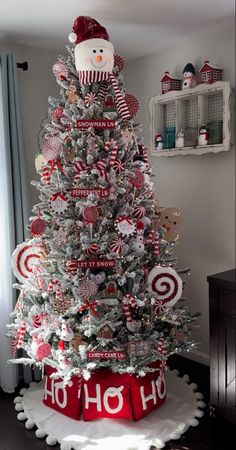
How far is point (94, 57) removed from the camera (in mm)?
2084

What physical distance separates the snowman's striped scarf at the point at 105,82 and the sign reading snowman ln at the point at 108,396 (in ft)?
4.60

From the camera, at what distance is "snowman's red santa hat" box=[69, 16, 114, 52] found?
210 centimetres

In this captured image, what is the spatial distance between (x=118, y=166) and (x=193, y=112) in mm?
920

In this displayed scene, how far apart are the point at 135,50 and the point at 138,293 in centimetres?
178

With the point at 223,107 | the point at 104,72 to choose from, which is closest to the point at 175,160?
the point at 223,107

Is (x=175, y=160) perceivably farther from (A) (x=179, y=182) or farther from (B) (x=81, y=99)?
(B) (x=81, y=99)

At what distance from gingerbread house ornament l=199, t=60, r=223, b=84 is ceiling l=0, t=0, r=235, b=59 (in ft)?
0.77

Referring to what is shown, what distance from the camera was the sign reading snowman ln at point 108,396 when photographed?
7.20ft

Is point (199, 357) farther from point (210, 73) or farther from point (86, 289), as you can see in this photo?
point (210, 73)

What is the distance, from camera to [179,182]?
2951mm

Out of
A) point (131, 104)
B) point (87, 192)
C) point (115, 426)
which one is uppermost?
point (131, 104)

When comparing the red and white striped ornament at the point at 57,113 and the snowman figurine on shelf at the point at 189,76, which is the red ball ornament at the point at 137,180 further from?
the snowman figurine on shelf at the point at 189,76

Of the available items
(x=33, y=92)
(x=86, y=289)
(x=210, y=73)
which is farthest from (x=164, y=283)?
(x=33, y=92)

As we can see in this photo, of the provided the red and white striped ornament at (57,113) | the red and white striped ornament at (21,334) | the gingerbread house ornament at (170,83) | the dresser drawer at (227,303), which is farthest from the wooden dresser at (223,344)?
the gingerbread house ornament at (170,83)
